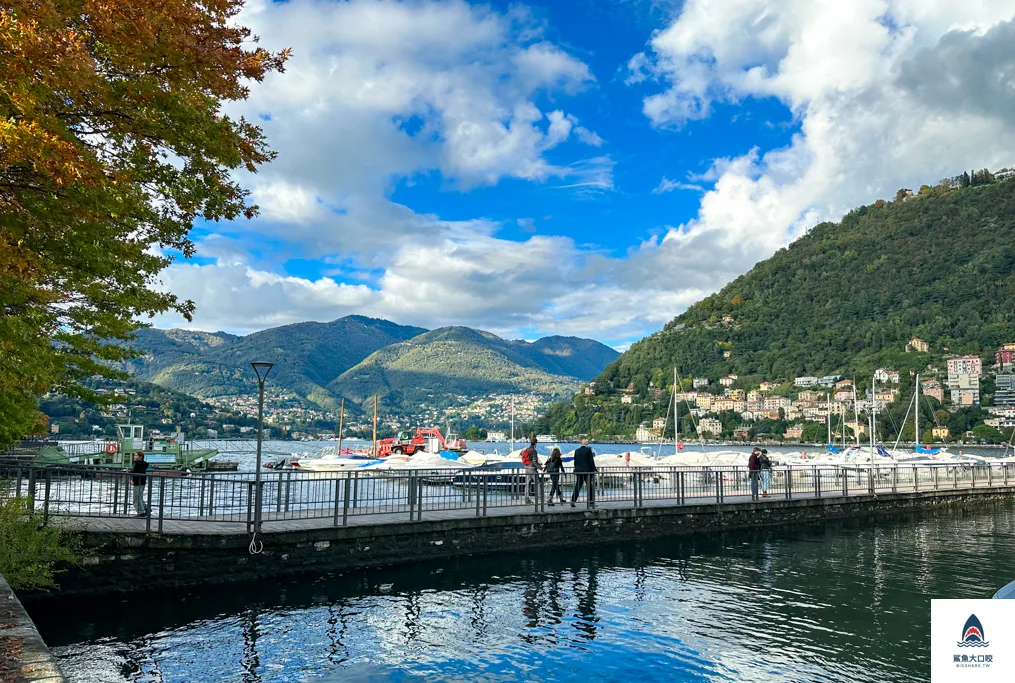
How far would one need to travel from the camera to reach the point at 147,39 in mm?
7988

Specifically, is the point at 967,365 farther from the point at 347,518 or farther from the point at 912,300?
the point at 347,518

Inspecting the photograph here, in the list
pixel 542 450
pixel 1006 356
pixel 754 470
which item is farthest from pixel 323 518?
pixel 1006 356

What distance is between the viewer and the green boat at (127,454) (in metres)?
48.9

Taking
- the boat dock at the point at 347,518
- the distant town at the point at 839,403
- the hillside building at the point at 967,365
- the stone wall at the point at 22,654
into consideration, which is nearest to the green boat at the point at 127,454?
the boat dock at the point at 347,518

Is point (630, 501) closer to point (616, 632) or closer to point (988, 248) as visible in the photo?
point (616, 632)

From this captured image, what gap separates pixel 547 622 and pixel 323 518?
769 centimetres

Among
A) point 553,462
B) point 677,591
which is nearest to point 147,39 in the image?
point 677,591

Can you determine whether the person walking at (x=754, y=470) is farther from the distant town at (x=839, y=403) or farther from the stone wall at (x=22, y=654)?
the distant town at (x=839, y=403)

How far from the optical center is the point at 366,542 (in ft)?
55.7

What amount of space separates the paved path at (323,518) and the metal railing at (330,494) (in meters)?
0.04

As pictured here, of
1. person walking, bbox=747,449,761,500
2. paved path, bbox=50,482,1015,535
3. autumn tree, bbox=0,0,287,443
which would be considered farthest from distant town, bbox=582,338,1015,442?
autumn tree, bbox=0,0,287,443

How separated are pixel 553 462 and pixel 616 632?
1293 centimetres

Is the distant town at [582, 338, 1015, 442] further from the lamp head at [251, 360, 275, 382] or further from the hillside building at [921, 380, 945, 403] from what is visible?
the lamp head at [251, 360, 275, 382]

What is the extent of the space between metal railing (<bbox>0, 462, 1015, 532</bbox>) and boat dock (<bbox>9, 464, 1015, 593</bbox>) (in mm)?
57
